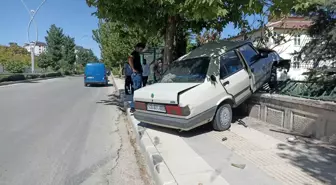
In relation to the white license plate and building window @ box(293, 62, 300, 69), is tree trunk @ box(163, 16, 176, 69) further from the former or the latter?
building window @ box(293, 62, 300, 69)

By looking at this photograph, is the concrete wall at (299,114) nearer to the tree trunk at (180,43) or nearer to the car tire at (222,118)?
the car tire at (222,118)

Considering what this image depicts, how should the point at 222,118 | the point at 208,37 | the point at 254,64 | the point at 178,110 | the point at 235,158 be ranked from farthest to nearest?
1. the point at 208,37
2. the point at 254,64
3. the point at 222,118
4. the point at 178,110
5. the point at 235,158

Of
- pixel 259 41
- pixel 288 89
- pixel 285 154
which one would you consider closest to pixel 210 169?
pixel 285 154

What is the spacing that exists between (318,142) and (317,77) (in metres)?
1.92

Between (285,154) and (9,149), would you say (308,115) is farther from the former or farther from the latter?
(9,149)

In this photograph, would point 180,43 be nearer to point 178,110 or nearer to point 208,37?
A: point 208,37

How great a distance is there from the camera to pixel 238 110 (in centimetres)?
847

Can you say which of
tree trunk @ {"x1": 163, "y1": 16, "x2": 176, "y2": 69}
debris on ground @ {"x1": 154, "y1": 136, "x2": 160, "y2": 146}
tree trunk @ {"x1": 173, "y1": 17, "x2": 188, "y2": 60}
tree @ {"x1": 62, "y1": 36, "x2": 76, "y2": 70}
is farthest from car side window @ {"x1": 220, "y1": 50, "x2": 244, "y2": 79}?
tree @ {"x1": 62, "y1": 36, "x2": 76, "y2": 70}

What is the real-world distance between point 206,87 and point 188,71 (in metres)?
1.00

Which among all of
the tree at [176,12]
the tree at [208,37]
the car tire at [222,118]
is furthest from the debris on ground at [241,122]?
the tree at [208,37]

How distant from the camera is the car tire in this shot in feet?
21.4

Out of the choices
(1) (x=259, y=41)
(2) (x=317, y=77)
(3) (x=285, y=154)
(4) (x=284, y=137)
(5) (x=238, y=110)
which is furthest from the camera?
(1) (x=259, y=41)

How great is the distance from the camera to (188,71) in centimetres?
712

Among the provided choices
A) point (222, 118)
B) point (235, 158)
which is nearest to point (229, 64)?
point (222, 118)
